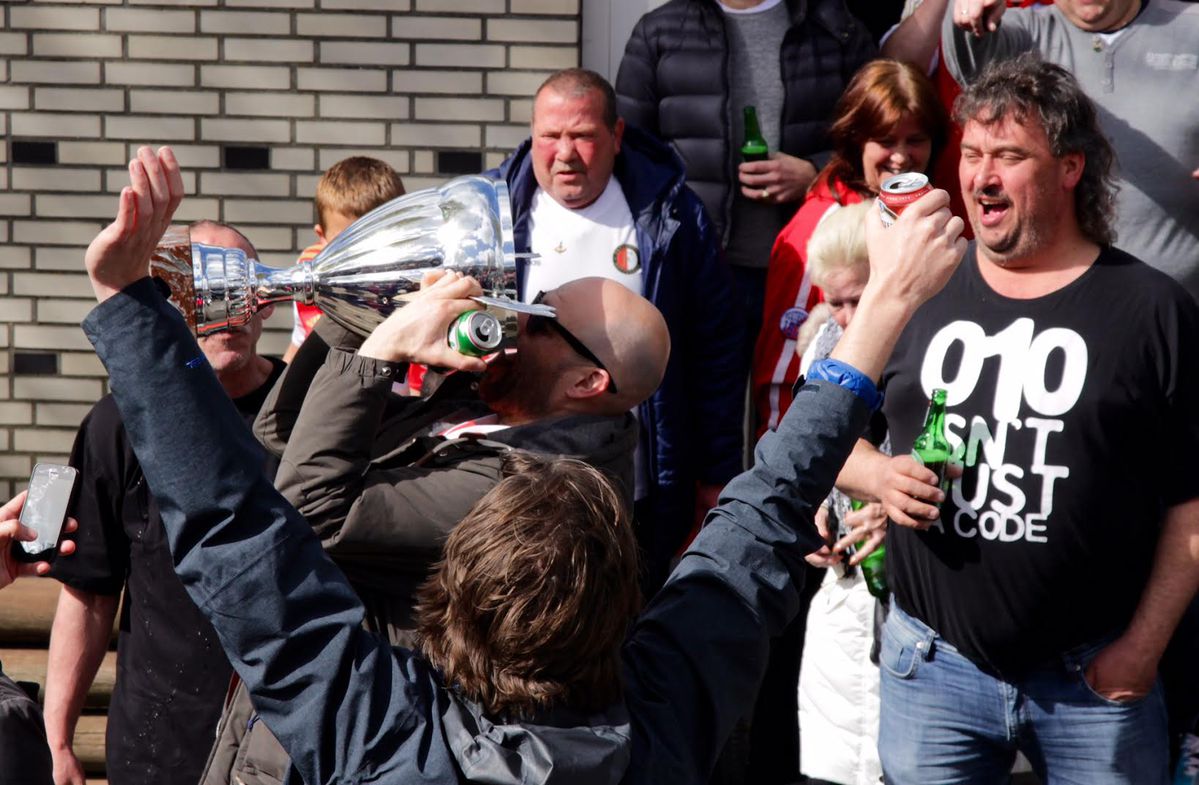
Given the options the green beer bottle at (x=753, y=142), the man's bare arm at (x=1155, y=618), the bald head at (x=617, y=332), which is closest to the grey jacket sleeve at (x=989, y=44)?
the green beer bottle at (x=753, y=142)

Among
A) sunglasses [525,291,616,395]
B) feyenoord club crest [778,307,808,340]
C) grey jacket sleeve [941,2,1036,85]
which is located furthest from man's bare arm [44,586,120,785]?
grey jacket sleeve [941,2,1036,85]

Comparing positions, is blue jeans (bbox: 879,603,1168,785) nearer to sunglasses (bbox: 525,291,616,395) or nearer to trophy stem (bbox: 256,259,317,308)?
sunglasses (bbox: 525,291,616,395)

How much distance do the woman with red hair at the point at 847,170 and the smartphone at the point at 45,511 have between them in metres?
2.38

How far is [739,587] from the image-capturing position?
1.82 meters

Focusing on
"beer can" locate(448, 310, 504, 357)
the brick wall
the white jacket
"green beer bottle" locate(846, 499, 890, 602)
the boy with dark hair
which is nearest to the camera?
"beer can" locate(448, 310, 504, 357)

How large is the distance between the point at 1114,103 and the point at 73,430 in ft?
13.2

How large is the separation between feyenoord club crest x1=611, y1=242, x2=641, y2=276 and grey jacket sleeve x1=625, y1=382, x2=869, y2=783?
2.54 metres

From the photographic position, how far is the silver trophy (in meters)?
2.35

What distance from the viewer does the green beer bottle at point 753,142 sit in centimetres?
470

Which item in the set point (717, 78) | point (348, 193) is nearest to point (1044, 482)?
point (717, 78)

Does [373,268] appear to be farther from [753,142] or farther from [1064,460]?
[753,142]

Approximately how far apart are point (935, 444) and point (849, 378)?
1.37 m

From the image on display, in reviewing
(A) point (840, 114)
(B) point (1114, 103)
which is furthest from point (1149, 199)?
(A) point (840, 114)

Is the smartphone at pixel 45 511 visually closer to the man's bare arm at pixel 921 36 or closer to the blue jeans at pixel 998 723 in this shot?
the blue jeans at pixel 998 723
